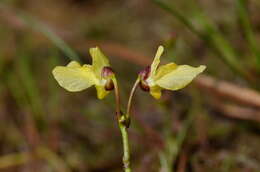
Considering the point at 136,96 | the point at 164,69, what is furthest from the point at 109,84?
the point at 136,96

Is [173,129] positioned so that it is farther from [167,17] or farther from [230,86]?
[167,17]

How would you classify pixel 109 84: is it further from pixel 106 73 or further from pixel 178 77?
pixel 178 77

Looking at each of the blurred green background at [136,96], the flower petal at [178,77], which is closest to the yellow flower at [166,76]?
the flower petal at [178,77]

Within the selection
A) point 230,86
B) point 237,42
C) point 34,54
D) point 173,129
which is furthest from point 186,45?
point 34,54

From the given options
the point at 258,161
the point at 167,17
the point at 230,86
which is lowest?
the point at 258,161

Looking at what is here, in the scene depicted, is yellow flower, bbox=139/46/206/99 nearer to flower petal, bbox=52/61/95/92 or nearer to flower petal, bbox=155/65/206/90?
flower petal, bbox=155/65/206/90
